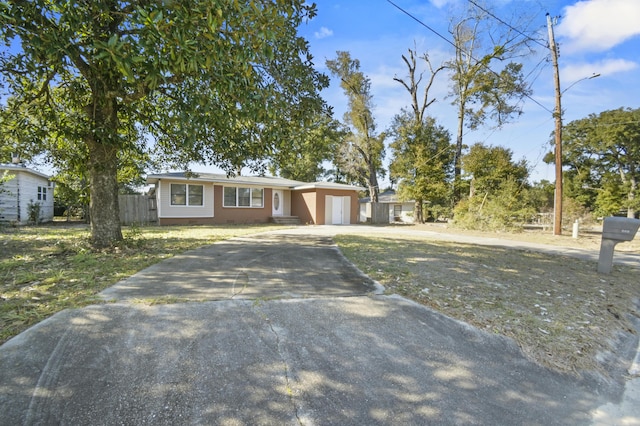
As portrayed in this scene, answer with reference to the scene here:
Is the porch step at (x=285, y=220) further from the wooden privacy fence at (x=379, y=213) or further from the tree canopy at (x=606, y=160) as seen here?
the tree canopy at (x=606, y=160)

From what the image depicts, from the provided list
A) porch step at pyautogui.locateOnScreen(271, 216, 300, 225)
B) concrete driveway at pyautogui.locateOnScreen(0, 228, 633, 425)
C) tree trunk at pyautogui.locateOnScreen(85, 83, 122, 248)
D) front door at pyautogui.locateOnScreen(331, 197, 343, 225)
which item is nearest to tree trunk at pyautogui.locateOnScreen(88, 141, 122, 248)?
tree trunk at pyautogui.locateOnScreen(85, 83, 122, 248)

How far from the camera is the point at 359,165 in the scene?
83.6 ft

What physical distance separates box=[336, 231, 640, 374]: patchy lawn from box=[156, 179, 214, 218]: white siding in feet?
39.3

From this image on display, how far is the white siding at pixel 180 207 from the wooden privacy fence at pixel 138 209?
1648 millimetres

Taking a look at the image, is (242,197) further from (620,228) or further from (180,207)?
(620,228)

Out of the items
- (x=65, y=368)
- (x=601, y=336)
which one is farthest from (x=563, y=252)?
(x=65, y=368)

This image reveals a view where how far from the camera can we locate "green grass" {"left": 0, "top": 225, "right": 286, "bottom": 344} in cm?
323

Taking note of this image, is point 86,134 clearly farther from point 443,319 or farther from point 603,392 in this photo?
point 603,392

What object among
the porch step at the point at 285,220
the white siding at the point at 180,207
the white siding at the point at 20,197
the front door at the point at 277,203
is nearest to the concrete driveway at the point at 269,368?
the white siding at the point at 180,207

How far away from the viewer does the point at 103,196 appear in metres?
6.75

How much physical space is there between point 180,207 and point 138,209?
2.66 meters

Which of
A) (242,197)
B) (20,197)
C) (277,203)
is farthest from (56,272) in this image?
(277,203)

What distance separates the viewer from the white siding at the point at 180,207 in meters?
15.9

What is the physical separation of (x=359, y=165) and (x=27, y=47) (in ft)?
74.7
